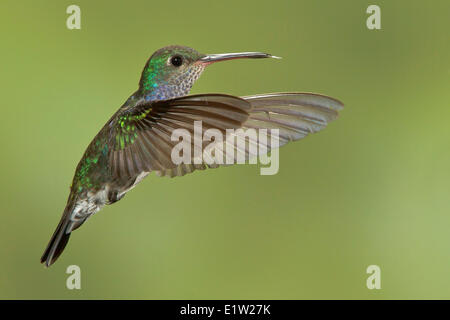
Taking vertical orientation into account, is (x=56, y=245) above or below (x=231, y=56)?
below

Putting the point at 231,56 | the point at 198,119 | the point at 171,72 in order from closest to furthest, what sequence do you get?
the point at 198,119
the point at 231,56
the point at 171,72

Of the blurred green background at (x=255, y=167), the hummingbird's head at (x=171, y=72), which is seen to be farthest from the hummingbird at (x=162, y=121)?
the blurred green background at (x=255, y=167)

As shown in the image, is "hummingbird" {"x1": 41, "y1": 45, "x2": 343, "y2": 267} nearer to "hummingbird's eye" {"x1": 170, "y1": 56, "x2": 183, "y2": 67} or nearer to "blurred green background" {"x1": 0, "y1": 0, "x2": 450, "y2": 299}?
"hummingbird's eye" {"x1": 170, "y1": 56, "x2": 183, "y2": 67}

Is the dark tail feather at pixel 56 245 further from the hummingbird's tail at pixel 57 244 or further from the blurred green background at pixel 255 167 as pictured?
the blurred green background at pixel 255 167

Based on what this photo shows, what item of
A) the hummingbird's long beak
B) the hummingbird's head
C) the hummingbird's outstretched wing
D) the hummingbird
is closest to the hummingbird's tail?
the hummingbird

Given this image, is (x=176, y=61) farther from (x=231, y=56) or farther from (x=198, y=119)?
(x=198, y=119)

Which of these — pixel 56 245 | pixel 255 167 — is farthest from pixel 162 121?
pixel 255 167

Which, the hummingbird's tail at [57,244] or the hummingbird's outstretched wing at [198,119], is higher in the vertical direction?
the hummingbird's outstretched wing at [198,119]

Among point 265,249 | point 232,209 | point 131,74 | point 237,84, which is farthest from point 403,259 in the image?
point 131,74

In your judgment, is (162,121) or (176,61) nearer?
(162,121)
